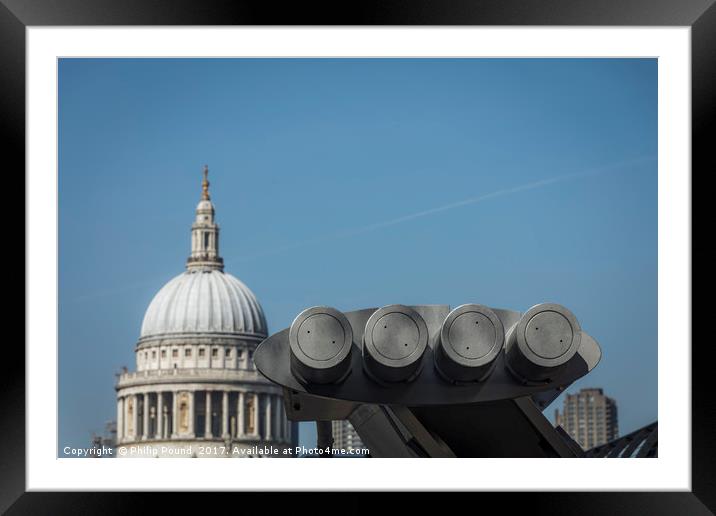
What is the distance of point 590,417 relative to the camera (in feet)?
294

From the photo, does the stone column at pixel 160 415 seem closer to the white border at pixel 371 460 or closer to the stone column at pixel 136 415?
the stone column at pixel 136 415

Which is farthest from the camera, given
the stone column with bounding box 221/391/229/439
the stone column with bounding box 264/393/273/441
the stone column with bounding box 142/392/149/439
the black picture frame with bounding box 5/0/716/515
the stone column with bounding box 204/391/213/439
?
→ the stone column with bounding box 142/392/149/439

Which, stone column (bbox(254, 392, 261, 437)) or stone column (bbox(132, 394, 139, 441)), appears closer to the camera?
stone column (bbox(254, 392, 261, 437))

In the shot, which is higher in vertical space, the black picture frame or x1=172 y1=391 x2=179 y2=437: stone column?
x1=172 y1=391 x2=179 y2=437: stone column

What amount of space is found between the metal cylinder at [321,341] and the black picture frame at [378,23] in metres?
1.45

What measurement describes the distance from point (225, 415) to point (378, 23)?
333 feet

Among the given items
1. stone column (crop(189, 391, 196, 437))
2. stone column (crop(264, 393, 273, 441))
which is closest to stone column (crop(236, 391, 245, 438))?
stone column (crop(264, 393, 273, 441))

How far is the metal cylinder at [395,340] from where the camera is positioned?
498 inches

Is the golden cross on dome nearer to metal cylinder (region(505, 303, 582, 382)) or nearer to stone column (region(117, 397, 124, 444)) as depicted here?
Result: stone column (region(117, 397, 124, 444))

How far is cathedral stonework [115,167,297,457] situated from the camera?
4279 inches

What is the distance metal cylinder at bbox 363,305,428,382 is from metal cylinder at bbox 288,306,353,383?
20 centimetres

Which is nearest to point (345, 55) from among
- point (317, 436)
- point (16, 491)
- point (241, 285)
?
point (16, 491)

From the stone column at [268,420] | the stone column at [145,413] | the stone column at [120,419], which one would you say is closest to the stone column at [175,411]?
the stone column at [145,413]

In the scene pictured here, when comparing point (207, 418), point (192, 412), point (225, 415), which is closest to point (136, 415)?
point (192, 412)
